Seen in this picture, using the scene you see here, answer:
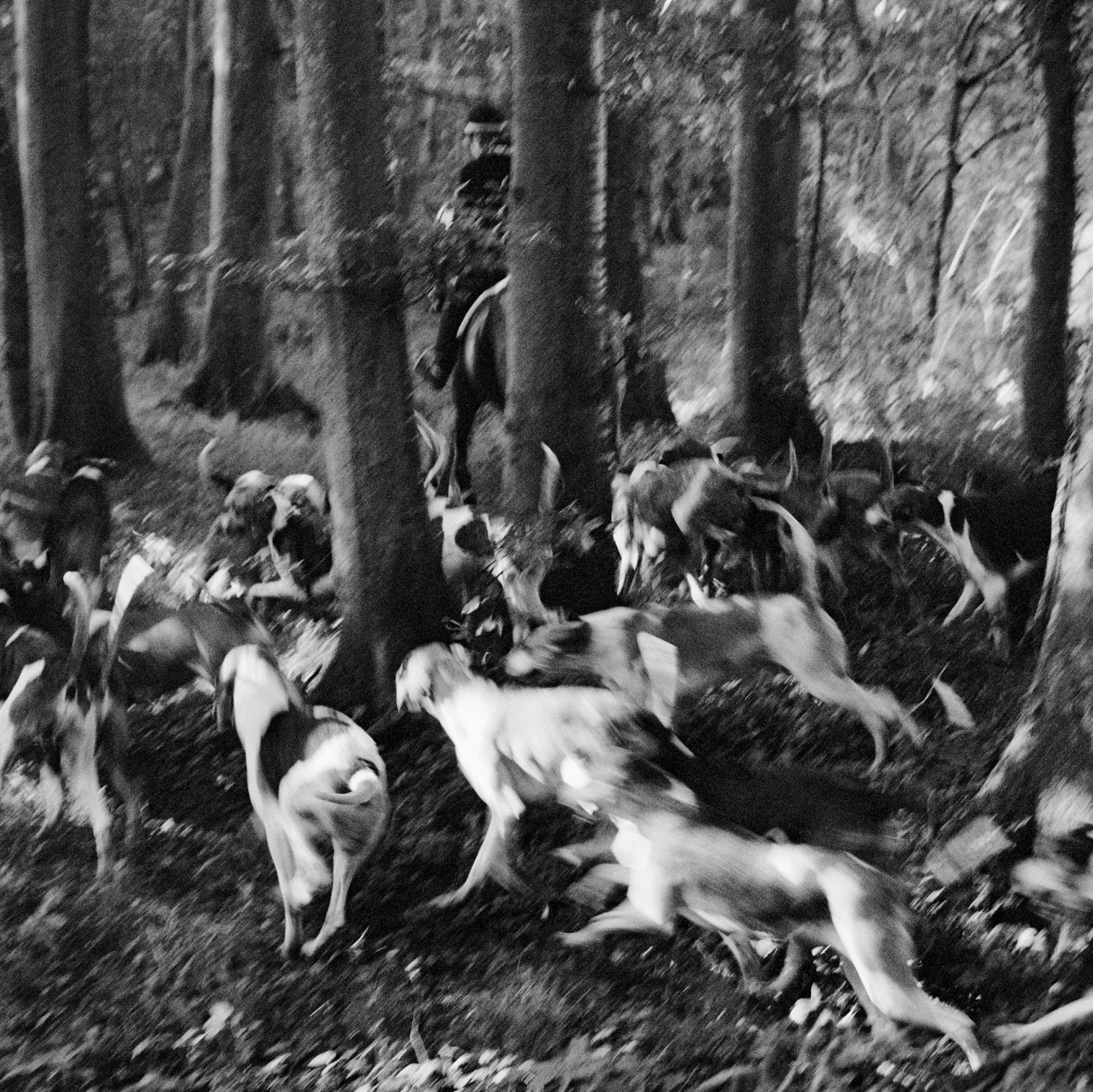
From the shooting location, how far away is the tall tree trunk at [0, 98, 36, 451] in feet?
34.3

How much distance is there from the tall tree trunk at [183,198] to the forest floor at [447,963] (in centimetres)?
909

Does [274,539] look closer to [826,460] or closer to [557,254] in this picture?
[557,254]

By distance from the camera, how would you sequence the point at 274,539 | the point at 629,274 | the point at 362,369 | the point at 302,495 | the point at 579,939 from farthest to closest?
1. the point at 629,274
2. the point at 302,495
3. the point at 274,539
4. the point at 362,369
5. the point at 579,939

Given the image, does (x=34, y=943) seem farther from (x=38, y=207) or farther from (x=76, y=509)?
(x=38, y=207)

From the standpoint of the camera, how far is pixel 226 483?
294 inches

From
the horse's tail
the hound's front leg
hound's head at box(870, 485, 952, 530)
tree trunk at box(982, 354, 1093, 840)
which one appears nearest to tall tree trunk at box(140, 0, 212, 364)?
the horse's tail

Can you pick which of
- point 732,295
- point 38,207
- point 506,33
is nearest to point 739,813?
point 732,295

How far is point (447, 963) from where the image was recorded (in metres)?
4.16

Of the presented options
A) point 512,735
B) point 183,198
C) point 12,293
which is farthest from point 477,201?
point 183,198

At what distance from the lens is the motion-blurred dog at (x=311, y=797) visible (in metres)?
4.14

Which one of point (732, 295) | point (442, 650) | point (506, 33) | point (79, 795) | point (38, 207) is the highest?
point (506, 33)

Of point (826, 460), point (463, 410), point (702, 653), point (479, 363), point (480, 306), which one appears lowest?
point (702, 653)

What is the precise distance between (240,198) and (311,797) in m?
8.09

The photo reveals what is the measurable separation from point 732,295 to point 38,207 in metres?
4.87
